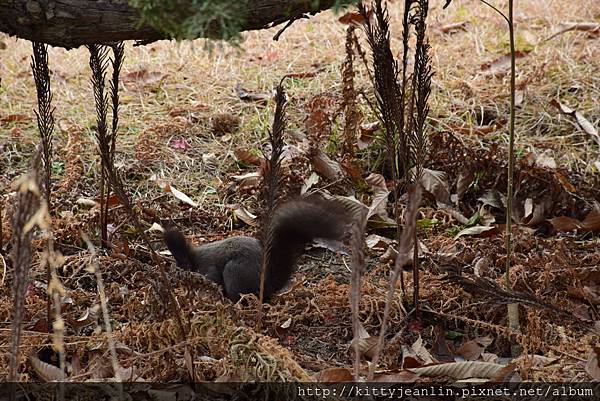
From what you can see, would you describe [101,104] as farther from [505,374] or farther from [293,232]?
[505,374]

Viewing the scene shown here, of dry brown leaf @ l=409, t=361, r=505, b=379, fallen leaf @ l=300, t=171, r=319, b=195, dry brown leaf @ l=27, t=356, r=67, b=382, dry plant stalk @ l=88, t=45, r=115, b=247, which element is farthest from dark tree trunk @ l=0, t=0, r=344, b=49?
fallen leaf @ l=300, t=171, r=319, b=195

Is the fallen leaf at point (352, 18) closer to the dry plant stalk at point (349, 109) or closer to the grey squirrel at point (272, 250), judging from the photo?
the dry plant stalk at point (349, 109)

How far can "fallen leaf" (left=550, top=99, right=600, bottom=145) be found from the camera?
446cm

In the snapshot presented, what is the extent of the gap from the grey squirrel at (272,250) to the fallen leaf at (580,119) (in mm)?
1737

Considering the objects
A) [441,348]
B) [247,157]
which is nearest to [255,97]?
[247,157]

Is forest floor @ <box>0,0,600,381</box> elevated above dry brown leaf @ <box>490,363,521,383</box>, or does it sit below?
above

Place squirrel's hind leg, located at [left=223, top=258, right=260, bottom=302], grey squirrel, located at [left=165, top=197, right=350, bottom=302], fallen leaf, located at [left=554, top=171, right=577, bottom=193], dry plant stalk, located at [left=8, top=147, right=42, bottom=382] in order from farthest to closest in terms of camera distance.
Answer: fallen leaf, located at [left=554, top=171, right=577, bottom=193]
squirrel's hind leg, located at [left=223, top=258, right=260, bottom=302]
grey squirrel, located at [left=165, top=197, right=350, bottom=302]
dry plant stalk, located at [left=8, top=147, right=42, bottom=382]

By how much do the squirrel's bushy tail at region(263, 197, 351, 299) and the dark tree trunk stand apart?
32.2 inches

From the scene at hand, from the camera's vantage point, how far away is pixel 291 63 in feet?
18.6

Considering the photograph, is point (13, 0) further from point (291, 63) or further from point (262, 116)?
point (291, 63)

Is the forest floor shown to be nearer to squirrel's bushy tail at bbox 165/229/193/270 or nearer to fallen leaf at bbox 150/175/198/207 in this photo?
fallen leaf at bbox 150/175/198/207

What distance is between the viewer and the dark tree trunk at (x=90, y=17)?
1.99 metres

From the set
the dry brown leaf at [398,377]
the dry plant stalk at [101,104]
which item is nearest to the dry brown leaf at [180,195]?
the dry plant stalk at [101,104]

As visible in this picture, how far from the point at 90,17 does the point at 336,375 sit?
3.91 feet
